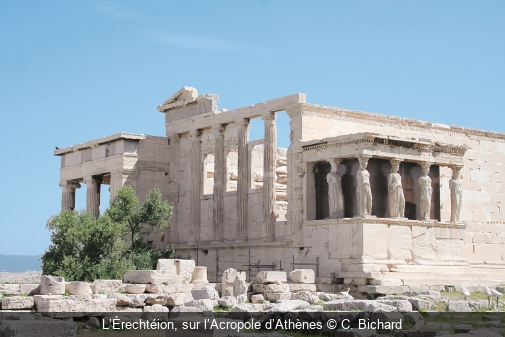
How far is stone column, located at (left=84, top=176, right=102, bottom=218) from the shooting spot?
106 feet

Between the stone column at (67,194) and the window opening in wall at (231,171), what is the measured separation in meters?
6.09

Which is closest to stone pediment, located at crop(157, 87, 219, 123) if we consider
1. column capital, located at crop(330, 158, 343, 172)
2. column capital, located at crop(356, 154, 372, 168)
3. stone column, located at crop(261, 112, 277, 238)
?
stone column, located at crop(261, 112, 277, 238)

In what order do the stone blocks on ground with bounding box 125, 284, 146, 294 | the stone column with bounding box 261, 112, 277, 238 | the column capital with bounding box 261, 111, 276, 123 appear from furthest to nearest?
the column capital with bounding box 261, 111, 276, 123 < the stone column with bounding box 261, 112, 277, 238 < the stone blocks on ground with bounding box 125, 284, 146, 294

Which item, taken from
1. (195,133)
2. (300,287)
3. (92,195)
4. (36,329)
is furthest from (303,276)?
(92,195)

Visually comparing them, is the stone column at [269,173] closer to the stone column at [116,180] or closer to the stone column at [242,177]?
the stone column at [242,177]

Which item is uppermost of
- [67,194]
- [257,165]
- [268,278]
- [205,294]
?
[257,165]

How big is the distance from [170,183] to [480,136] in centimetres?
1038

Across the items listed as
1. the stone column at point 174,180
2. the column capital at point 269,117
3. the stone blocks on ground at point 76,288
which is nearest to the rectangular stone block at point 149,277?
the stone blocks on ground at point 76,288

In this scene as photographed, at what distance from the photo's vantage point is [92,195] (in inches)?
1273

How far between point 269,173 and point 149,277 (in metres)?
8.38

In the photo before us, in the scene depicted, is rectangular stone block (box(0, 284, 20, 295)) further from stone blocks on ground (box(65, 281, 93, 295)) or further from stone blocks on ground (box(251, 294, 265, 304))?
stone blocks on ground (box(251, 294, 265, 304))

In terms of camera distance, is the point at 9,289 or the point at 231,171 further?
the point at 231,171

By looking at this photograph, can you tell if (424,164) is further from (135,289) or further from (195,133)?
(135,289)

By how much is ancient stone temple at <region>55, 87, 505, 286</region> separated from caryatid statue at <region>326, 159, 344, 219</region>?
0.03 metres
